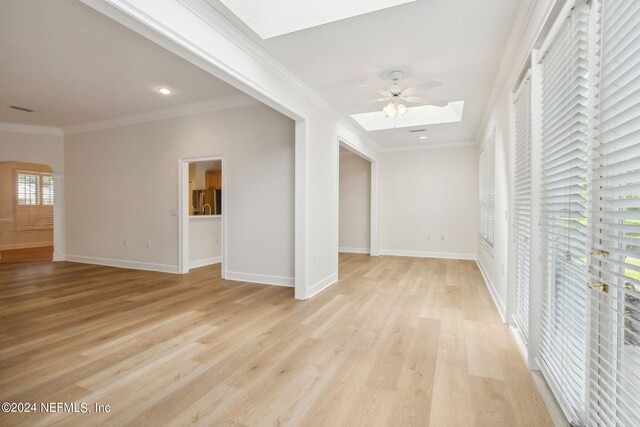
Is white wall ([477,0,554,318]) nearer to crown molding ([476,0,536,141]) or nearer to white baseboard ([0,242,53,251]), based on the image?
crown molding ([476,0,536,141])

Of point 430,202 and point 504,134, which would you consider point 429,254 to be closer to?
point 430,202

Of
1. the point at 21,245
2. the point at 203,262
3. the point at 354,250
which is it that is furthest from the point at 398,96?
the point at 21,245

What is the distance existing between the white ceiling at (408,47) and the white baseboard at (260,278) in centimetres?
273

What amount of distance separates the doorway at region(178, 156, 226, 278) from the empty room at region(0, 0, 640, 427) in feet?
0.17

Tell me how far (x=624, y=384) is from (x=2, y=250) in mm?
11802

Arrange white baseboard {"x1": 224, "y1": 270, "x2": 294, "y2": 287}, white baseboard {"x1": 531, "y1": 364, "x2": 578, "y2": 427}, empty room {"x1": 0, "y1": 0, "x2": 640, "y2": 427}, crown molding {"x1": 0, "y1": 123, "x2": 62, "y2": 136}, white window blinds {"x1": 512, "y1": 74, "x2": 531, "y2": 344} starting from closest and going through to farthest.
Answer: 1. empty room {"x1": 0, "y1": 0, "x2": 640, "y2": 427}
2. white baseboard {"x1": 531, "y1": 364, "x2": 578, "y2": 427}
3. white window blinds {"x1": 512, "y1": 74, "x2": 531, "y2": 344}
4. white baseboard {"x1": 224, "y1": 270, "x2": 294, "y2": 287}
5. crown molding {"x1": 0, "y1": 123, "x2": 62, "y2": 136}

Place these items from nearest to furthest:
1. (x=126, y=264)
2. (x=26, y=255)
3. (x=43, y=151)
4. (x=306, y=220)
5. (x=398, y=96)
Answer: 1. (x=398, y=96)
2. (x=306, y=220)
3. (x=126, y=264)
4. (x=43, y=151)
5. (x=26, y=255)

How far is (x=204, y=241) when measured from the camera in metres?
6.14

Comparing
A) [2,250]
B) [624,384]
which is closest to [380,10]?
[624,384]

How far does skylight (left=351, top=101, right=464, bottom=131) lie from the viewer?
5.23 metres

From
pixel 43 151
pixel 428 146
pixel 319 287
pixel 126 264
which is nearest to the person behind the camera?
pixel 319 287

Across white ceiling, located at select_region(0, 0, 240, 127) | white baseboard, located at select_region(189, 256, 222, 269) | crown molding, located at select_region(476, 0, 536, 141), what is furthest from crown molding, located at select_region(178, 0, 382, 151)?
white baseboard, located at select_region(189, 256, 222, 269)

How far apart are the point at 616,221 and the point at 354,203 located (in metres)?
6.89

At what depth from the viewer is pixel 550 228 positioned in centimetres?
204
